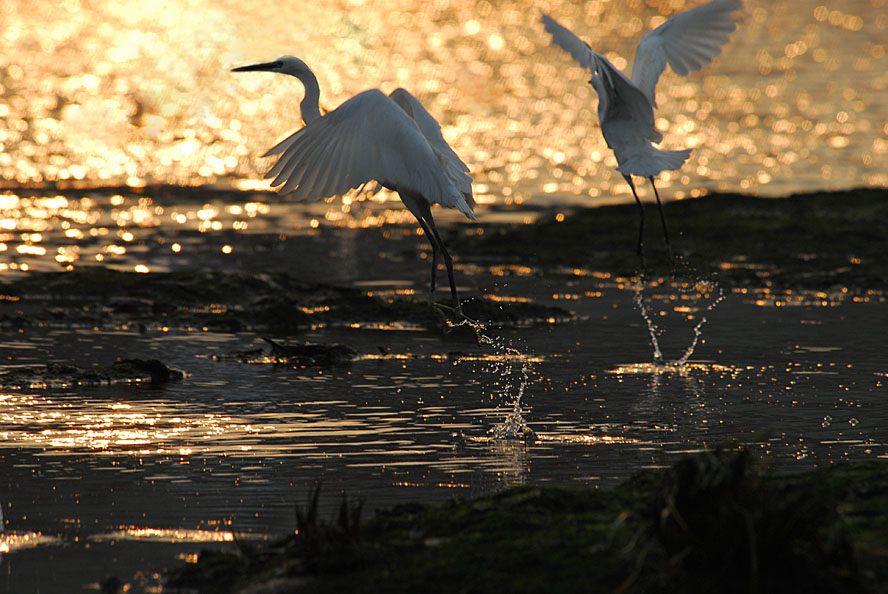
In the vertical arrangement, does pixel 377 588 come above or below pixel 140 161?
below

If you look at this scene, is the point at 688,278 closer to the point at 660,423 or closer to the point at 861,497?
the point at 660,423

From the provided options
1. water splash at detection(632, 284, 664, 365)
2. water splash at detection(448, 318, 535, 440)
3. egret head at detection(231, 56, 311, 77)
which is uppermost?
egret head at detection(231, 56, 311, 77)

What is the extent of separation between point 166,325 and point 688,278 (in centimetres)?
588

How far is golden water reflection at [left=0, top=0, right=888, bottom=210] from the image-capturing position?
2375 centimetres

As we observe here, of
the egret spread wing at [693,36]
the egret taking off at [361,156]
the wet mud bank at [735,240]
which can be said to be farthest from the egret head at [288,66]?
the wet mud bank at [735,240]

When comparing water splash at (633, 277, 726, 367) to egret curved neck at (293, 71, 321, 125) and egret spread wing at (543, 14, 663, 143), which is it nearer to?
egret spread wing at (543, 14, 663, 143)

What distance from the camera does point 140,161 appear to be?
24.5m

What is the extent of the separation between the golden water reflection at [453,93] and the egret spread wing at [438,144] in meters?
11.8

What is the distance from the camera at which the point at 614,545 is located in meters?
4.84

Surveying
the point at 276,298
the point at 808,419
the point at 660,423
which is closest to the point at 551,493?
the point at 660,423

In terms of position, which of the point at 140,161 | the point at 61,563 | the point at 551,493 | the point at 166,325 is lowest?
the point at 61,563

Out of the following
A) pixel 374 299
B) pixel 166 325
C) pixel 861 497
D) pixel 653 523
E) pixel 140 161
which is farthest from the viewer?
pixel 140 161

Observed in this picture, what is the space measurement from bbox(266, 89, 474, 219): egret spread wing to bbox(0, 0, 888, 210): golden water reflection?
1270 centimetres

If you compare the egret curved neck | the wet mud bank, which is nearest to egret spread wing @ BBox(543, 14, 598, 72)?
the egret curved neck
